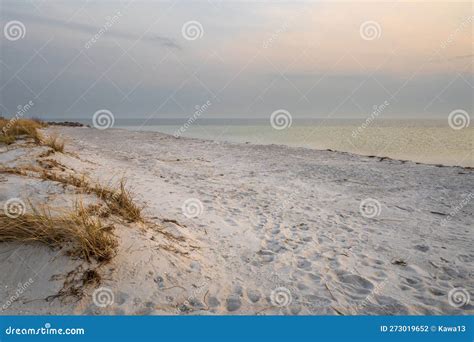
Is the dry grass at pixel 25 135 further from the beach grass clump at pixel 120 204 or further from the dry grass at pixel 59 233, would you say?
the dry grass at pixel 59 233

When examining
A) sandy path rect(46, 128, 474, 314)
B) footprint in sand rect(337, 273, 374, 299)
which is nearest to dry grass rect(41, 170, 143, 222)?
sandy path rect(46, 128, 474, 314)

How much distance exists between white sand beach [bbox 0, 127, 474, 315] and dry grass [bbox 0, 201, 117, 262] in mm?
88

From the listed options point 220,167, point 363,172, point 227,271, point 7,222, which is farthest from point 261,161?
point 7,222

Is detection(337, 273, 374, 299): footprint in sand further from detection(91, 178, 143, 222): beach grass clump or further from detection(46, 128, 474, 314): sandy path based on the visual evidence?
detection(91, 178, 143, 222): beach grass clump

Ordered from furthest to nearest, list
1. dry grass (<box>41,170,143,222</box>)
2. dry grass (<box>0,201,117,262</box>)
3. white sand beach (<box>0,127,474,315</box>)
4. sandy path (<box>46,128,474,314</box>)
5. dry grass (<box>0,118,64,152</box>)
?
dry grass (<box>0,118,64,152</box>) < dry grass (<box>41,170,143,222</box>) < sandy path (<box>46,128,474,314</box>) < dry grass (<box>0,201,117,262</box>) < white sand beach (<box>0,127,474,315</box>)

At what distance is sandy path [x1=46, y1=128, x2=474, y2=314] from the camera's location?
3303 mm

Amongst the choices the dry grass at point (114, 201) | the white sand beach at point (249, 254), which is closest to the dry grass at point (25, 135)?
the white sand beach at point (249, 254)

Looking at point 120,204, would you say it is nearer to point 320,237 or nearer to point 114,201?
point 114,201

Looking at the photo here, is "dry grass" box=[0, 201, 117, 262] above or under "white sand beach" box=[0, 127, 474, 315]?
under

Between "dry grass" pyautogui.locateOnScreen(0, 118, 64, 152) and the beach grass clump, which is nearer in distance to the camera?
the beach grass clump

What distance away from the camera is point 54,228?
3.20 meters

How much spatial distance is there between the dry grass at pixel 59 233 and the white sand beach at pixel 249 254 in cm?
9

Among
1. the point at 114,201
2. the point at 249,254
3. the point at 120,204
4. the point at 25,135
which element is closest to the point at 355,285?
the point at 249,254

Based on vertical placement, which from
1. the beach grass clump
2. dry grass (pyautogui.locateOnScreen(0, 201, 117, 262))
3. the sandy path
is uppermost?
the sandy path
